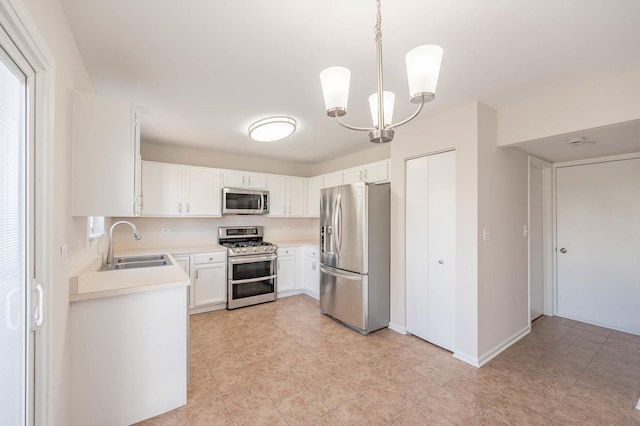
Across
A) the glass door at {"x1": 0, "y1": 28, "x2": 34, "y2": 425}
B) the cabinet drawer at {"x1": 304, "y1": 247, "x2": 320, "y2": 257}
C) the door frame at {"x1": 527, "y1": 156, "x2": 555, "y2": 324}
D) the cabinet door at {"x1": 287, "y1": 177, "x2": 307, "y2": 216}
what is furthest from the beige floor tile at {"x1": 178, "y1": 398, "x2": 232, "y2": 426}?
the door frame at {"x1": 527, "y1": 156, "x2": 555, "y2": 324}

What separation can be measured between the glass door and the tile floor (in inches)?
40.3

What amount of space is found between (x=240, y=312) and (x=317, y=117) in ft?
9.12

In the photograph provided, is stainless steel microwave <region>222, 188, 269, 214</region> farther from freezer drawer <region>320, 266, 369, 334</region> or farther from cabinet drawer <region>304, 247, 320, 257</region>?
freezer drawer <region>320, 266, 369, 334</region>

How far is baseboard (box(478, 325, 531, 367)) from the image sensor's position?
2.53 meters

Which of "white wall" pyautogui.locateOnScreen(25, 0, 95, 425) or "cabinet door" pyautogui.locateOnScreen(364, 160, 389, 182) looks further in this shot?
"cabinet door" pyautogui.locateOnScreen(364, 160, 389, 182)

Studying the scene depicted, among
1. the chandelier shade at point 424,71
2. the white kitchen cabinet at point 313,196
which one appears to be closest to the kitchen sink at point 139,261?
the white kitchen cabinet at point 313,196

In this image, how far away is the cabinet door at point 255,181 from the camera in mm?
4453

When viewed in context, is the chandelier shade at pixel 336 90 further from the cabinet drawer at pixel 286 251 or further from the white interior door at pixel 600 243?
the white interior door at pixel 600 243

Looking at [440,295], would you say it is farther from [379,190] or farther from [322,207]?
[322,207]

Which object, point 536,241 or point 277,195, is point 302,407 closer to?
point 277,195

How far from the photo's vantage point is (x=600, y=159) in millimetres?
3383

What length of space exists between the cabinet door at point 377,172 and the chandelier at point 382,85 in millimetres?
2029

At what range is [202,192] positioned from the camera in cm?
407

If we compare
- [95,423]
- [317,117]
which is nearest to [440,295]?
[317,117]
